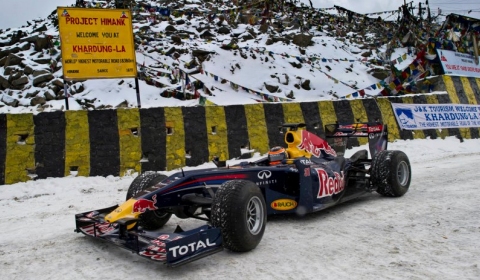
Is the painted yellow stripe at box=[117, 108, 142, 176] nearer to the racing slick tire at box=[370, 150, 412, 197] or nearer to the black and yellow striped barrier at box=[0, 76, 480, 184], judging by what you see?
the black and yellow striped barrier at box=[0, 76, 480, 184]

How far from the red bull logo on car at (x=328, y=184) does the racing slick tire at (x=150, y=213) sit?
6.63 feet

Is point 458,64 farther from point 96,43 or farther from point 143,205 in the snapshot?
point 143,205

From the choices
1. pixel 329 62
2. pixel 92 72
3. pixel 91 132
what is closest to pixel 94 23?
pixel 92 72

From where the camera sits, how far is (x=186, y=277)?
152 inches

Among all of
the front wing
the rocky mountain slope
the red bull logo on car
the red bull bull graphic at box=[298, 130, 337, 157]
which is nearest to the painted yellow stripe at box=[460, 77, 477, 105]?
the rocky mountain slope

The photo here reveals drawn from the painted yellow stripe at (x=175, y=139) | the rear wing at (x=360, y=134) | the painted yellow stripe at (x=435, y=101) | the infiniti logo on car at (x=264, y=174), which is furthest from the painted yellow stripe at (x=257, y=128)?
the painted yellow stripe at (x=435, y=101)

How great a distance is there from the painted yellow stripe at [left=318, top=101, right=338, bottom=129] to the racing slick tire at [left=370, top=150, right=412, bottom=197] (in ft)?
14.9

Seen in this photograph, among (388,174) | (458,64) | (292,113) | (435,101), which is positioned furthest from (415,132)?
(388,174)

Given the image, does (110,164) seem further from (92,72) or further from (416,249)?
(416,249)

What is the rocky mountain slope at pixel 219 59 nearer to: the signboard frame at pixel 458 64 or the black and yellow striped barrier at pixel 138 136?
the signboard frame at pixel 458 64

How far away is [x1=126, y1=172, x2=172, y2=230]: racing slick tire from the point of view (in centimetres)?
530

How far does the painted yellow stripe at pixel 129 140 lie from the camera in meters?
8.73

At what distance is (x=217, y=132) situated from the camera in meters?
9.88

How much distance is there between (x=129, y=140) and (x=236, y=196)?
498cm
